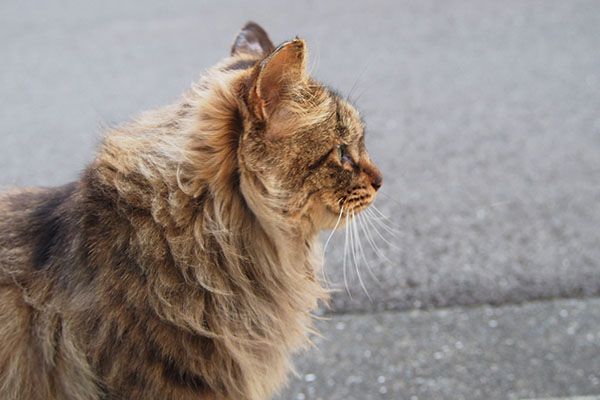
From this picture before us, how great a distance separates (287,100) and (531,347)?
1639 mm

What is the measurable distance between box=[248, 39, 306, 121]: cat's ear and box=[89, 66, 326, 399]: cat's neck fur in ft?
0.23

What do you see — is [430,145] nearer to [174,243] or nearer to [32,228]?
[174,243]

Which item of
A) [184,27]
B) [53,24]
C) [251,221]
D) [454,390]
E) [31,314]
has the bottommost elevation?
[454,390]

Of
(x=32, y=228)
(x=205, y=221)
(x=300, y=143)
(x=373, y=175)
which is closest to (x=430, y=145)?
(x=373, y=175)

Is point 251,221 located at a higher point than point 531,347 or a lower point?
higher

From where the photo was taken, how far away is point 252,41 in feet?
7.09

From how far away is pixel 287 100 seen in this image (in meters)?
1.71

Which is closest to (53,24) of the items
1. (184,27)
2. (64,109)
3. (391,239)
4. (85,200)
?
(184,27)

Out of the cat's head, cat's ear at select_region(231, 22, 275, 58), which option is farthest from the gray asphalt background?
the cat's head

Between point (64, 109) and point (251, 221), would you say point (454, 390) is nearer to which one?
point (251, 221)

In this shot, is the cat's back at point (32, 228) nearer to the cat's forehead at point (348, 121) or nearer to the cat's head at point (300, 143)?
the cat's head at point (300, 143)

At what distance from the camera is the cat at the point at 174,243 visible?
164 cm

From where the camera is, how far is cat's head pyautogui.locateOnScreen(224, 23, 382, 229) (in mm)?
1637

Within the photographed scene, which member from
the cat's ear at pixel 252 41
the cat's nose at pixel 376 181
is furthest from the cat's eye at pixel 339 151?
the cat's ear at pixel 252 41
